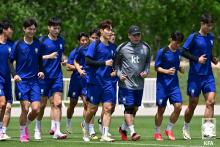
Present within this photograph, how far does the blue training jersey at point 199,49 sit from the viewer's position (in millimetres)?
18266

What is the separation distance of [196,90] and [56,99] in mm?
2812

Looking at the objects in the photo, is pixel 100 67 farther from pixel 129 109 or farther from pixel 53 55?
pixel 53 55

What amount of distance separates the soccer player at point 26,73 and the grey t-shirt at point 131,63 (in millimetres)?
A: 1532

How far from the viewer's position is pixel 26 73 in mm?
17578

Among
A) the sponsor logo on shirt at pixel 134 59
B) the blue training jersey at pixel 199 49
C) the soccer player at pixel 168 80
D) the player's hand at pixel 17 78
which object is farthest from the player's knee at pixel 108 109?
the blue training jersey at pixel 199 49

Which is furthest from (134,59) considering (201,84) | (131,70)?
(201,84)

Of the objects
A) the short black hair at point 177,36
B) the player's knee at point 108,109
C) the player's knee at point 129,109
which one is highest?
the short black hair at point 177,36

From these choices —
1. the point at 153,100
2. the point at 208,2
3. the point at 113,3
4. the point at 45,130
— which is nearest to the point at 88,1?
the point at 113,3

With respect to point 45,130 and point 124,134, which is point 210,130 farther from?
point 45,130

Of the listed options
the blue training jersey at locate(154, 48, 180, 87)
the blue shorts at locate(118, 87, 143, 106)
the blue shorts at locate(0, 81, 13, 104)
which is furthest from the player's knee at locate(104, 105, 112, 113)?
the blue shorts at locate(0, 81, 13, 104)

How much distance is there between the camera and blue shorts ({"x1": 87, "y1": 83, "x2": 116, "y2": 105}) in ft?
57.0

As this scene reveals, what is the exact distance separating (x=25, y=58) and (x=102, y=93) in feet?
5.35

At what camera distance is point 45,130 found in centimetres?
2186

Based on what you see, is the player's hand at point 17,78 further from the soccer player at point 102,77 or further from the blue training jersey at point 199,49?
the blue training jersey at point 199,49
